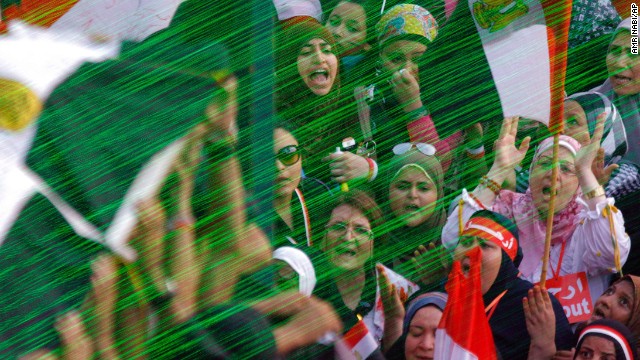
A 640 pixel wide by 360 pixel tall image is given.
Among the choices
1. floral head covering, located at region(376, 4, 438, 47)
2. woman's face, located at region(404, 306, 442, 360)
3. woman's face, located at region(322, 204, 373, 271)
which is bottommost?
woman's face, located at region(404, 306, 442, 360)

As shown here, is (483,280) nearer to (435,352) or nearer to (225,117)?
(435,352)

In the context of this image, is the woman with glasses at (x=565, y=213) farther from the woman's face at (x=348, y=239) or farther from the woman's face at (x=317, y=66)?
the woman's face at (x=317, y=66)

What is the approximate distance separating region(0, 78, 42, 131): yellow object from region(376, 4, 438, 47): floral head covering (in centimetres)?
111

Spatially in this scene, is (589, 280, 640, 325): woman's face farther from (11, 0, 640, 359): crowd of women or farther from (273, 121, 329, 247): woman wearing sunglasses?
(273, 121, 329, 247): woman wearing sunglasses

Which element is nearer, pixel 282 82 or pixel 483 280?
pixel 483 280

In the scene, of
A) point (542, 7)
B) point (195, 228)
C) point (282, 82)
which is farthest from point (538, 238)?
point (195, 228)

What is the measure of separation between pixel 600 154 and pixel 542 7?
1.15ft

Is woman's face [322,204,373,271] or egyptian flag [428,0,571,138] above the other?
egyptian flag [428,0,571,138]

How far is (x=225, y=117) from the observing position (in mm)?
1585

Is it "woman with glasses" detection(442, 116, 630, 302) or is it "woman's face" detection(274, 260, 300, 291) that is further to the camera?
"woman with glasses" detection(442, 116, 630, 302)

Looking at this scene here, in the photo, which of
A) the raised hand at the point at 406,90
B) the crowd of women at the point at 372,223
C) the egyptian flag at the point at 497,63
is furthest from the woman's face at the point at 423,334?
the raised hand at the point at 406,90

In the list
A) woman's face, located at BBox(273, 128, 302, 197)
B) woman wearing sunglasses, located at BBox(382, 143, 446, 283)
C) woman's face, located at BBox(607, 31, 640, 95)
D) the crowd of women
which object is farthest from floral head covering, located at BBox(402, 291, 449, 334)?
woman's face, located at BBox(607, 31, 640, 95)

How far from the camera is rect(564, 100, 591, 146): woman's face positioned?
220 cm

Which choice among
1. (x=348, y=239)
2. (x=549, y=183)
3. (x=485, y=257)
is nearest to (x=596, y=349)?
(x=485, y=257)
